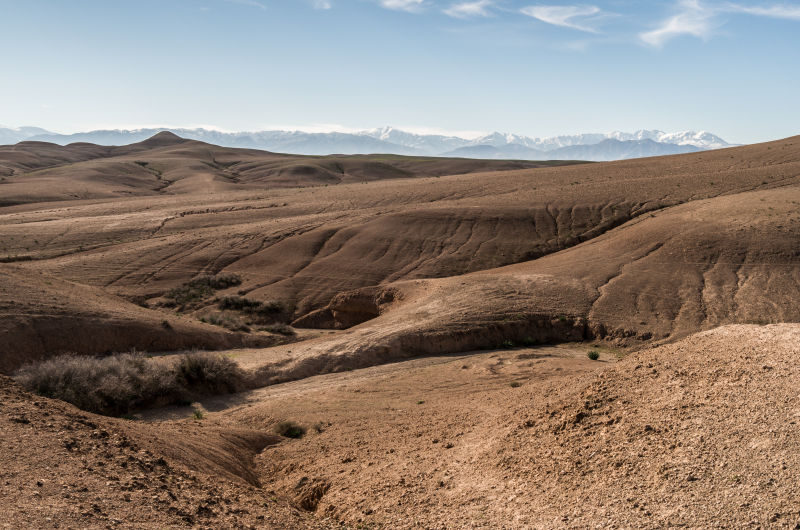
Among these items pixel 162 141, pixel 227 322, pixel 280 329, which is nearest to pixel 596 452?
pixel 280 329

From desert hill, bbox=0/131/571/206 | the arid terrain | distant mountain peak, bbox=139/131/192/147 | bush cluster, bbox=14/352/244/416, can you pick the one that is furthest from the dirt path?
distant mountain peak, bbox=139/131/192/147

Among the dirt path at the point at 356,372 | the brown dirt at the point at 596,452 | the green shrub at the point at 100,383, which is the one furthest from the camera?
the dirt path at the point at 356,372

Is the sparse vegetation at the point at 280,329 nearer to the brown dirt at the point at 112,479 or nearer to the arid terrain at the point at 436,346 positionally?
the arid terrain at the point at 436,346

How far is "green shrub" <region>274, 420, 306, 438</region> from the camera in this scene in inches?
488

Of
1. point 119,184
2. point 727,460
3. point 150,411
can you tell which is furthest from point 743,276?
point 119,184

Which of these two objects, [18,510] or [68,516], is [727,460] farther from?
[18,510]

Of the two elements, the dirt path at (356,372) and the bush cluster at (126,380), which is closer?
the bush cluster at (126,380)

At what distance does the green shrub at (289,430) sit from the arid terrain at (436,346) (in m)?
0.24

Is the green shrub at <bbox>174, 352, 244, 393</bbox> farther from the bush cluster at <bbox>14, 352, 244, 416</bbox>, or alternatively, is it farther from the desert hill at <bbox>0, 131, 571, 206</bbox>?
the desert hill at <bbox>0, 131, 571, 206</bbox>

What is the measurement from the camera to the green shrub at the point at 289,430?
12398mm

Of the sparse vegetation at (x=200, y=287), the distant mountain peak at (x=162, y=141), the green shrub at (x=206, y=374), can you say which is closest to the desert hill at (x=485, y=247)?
the sparse vegetation at (x=200, y=287)

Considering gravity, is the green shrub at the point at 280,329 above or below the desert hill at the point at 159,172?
below

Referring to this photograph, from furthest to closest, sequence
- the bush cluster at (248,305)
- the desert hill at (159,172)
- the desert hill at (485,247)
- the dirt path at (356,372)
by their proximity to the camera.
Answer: the desert hill at (159,172) → the bush cluster at (248,305) → the desert hill at (485,247) → the dirt path at (356,372)

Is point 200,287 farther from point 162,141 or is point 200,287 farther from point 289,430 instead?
point 162,141
